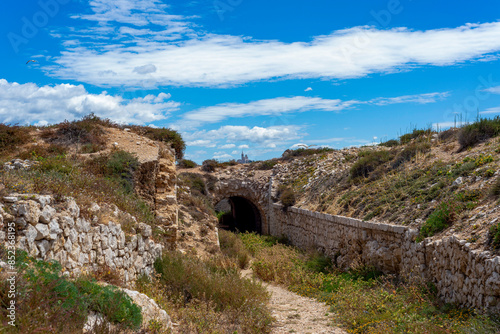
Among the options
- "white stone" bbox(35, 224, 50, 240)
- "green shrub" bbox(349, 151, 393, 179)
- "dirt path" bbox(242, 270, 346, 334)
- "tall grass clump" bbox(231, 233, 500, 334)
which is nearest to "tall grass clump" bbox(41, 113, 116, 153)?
"tall grass clump" bbox(231, 233, 500, 334)

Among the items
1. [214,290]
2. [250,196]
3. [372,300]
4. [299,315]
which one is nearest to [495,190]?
[372,300]

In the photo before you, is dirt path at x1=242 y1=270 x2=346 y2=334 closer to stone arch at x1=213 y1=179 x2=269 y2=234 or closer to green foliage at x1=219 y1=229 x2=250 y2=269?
green foliage at x1=219 y1=229 x2=250 y2=269

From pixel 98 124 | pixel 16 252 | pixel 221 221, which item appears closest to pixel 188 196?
pixel 98 124

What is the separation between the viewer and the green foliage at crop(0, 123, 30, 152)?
1209 cm

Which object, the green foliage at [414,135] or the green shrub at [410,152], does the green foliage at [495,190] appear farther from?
the green foliage at [414,135]

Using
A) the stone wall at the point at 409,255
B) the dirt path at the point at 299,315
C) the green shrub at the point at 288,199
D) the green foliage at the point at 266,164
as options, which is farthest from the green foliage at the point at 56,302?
the green foliage at the point at 266,164

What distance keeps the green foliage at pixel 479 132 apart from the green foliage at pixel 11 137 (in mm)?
14548

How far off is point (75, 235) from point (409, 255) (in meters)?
7.46

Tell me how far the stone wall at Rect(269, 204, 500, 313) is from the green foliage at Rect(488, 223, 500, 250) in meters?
0.25

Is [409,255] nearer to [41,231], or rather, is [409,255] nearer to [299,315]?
[299,315]

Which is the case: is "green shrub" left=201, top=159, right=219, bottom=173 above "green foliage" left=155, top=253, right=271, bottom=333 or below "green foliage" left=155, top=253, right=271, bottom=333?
above

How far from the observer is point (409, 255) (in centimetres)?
952

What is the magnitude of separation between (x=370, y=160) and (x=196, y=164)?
16408 millimetres

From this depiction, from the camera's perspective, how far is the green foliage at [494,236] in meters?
6.35
